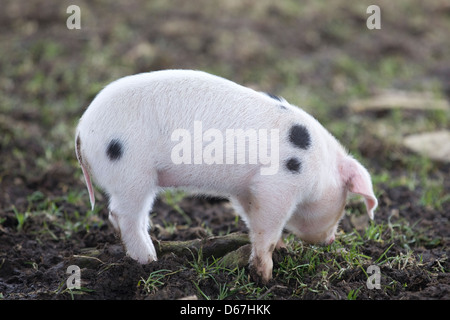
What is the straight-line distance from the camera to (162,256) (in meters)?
4.62

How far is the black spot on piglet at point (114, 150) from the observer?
13.8 ft

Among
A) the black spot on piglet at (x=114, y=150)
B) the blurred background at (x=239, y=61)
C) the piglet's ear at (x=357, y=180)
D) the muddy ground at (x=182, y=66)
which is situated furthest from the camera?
the blurred background at (x=239, y=61)

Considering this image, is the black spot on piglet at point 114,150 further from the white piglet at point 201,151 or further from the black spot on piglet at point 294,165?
the black spot on piglet at point 294,165

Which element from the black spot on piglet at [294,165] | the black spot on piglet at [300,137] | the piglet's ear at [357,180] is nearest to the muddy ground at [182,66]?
the piglet's ear at [357,180]

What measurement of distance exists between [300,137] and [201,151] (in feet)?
2.30

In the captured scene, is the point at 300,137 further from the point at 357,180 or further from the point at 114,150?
the point at 114,150

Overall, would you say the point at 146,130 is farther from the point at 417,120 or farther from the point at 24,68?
the point at 24,68

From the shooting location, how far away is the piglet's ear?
14.8ft

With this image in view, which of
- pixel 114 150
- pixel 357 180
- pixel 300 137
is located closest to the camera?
pixel 114 150

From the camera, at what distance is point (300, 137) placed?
437 cm

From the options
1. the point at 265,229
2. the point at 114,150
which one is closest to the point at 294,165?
the point at 265,229

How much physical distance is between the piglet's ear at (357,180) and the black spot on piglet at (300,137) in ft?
1.41

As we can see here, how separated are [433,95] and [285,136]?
19.2 ft
